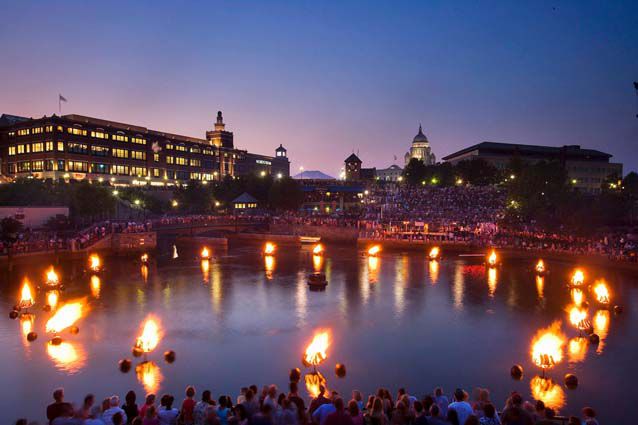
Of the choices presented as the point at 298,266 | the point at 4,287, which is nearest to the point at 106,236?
the point at 4,287

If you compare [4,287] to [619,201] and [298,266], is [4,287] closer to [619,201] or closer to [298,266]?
[298,266]

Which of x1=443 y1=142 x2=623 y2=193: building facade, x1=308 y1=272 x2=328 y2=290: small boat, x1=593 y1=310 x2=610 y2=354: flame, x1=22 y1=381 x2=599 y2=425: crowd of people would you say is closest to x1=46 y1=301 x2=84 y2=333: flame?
x1=22 y1=381 x2=599 y2=425: crowd of people

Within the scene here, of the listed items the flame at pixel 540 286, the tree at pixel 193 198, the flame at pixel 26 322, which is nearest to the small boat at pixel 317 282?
the flame at pixel 540 286

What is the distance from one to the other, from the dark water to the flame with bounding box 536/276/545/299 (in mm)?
424

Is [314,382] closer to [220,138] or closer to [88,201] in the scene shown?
[88,201]

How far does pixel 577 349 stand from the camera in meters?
24.5

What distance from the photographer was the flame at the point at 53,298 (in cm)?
3351

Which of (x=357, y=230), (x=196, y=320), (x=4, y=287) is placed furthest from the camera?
(x=357, y=230)

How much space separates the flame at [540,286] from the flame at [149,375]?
30257 mm

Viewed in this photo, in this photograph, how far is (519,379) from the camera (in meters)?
20.5

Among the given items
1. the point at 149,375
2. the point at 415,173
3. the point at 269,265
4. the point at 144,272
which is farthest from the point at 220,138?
the point at 149,375

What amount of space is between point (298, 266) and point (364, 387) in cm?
3474

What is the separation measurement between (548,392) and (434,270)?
102ft

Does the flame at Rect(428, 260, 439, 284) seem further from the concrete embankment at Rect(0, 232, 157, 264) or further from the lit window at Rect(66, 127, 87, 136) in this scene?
the lit window at Rect(66, 127, 87, 136)
